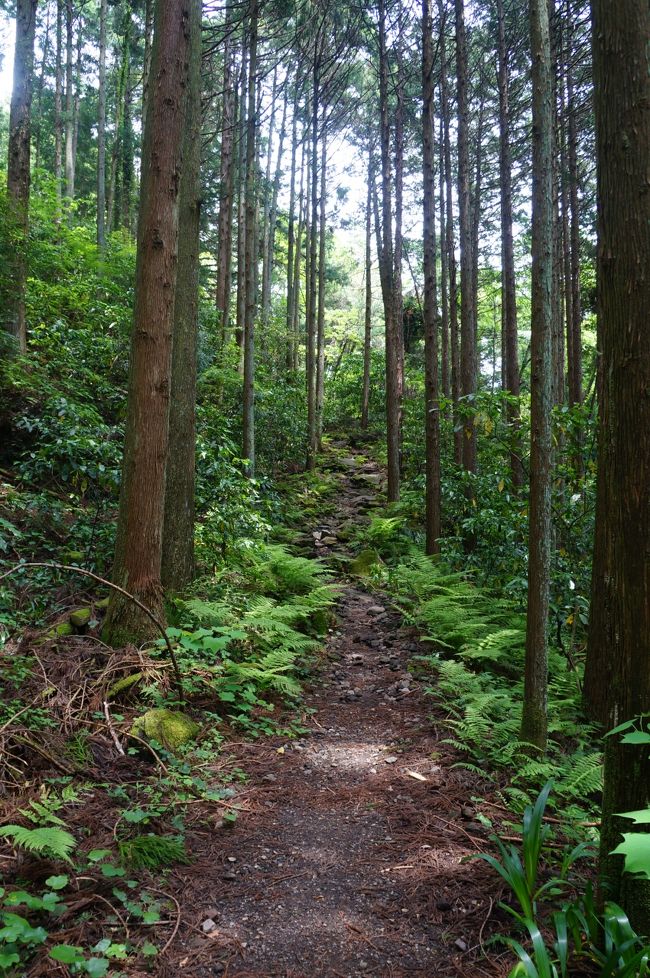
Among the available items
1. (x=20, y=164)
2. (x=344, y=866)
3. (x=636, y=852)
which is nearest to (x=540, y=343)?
(x=636, y=852)

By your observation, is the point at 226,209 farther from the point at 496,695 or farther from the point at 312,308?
the point at 496,695

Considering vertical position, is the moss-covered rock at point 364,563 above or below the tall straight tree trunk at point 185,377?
below

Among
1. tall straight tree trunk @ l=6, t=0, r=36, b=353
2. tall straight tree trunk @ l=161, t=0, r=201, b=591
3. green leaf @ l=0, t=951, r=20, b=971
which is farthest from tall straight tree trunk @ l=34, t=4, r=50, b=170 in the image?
green leaf @ l=0, t=951, r=20, b=971

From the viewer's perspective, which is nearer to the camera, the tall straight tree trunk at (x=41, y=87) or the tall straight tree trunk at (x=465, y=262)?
the tall straight tree trunk at (x=465, y=262)

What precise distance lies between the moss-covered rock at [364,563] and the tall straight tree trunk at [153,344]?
558 cm

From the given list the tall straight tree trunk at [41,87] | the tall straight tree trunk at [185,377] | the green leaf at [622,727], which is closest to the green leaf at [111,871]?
the green leaf at [622,727]

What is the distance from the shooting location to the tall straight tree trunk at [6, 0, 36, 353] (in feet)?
26.9

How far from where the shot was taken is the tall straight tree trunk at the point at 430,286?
939cm

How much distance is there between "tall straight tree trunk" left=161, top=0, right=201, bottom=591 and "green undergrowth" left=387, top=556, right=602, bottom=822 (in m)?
2.80

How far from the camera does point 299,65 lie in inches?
588

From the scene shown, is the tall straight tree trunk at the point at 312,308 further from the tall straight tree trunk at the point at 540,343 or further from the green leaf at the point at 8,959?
the green leaf at the point at 8,959

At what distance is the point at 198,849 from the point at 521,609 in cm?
523

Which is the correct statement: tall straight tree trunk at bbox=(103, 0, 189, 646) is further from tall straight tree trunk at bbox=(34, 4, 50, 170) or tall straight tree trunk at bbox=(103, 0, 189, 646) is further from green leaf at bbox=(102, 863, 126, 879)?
tall straight tree trunk at bbox=(34, 4, 50, 170)

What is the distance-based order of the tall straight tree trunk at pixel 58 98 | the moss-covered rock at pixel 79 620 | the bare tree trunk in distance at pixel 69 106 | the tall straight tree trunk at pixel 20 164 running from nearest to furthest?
1. the moss-covered rock at pixel 79 620
2. the tall straight tree trunk at pixel 20 164
3. the bare tree trunk in distance at pixel 69 106
4. the tall straight tree trunk at pixel 58 98
